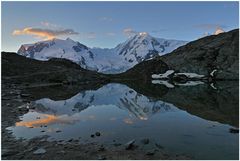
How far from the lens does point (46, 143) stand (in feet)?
57.1

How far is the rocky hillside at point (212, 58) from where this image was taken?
369ft

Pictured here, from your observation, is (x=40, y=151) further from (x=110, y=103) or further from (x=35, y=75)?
(x=35, y=75)

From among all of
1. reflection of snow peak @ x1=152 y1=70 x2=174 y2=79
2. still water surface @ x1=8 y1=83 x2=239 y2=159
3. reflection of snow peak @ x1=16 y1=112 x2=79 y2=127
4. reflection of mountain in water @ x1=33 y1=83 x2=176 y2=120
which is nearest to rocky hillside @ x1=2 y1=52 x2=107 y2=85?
reflection of snow peak @ x1=152 y1=70 x2=174 y2=79

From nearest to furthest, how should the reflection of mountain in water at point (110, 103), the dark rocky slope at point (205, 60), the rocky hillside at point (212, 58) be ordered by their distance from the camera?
1. the reflection of mountain in water at point (110, 103)
2. the rocky hillside at point (212, 58)
3. the dark rocky slope at point (205, 60)

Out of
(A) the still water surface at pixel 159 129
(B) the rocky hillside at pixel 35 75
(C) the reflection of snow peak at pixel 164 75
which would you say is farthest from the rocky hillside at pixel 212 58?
(A) the still water surface at pixel 159 129

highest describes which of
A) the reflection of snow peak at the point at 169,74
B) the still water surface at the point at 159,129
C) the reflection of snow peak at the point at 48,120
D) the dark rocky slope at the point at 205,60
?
the dark rocky slope at the point at 205,60

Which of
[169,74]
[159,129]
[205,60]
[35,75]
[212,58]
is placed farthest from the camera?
[169,74]

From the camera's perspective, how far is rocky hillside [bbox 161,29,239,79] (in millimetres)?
112438

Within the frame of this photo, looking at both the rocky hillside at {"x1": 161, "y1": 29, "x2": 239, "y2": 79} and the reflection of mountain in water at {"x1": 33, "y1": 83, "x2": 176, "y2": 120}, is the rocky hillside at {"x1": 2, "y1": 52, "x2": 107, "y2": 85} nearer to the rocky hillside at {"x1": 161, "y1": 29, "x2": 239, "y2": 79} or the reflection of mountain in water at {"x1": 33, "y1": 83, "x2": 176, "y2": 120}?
the rocky hillside at {"x1": 161, "y1": 29, "x2": 239, "y2": 79}

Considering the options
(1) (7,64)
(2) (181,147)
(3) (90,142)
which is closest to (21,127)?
(3) (90,142)

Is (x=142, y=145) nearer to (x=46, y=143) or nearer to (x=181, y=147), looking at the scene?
(x=181, y=147)

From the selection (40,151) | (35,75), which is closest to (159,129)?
(40,151)

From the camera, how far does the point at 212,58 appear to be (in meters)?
125

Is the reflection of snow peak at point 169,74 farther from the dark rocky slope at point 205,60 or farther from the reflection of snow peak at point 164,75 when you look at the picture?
the dark rocky slope at point 205,60
